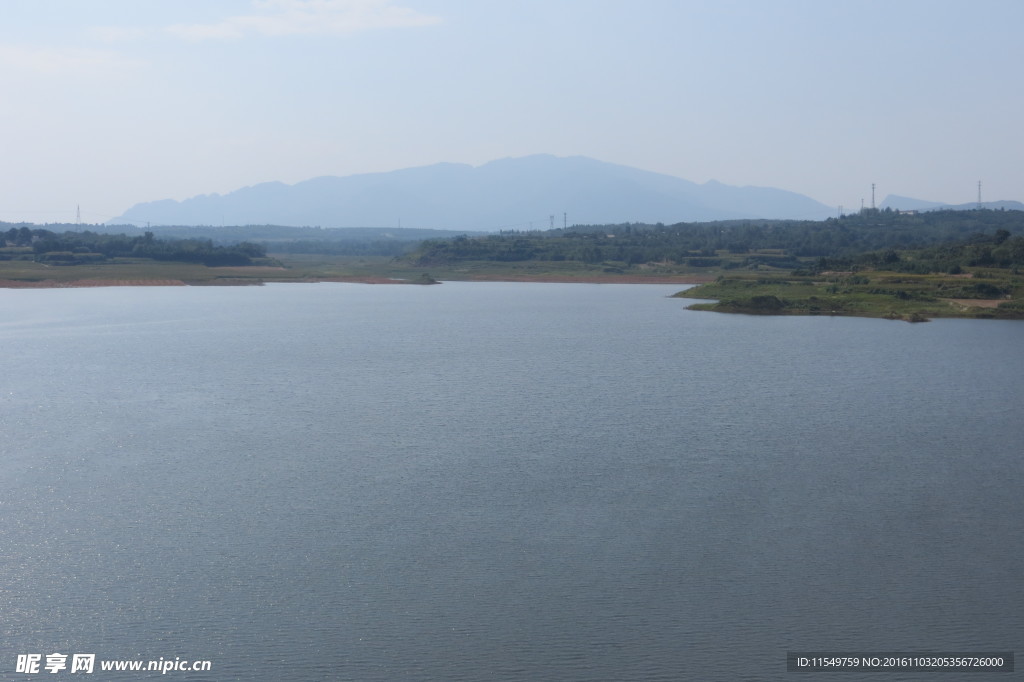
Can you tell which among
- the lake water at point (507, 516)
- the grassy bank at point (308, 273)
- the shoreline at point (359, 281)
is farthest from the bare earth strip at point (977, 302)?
the grassy bank at point (308, 273)

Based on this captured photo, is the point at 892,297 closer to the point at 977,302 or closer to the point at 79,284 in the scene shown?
the point at 977,302

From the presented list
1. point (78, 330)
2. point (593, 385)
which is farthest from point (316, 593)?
point (78, 330)

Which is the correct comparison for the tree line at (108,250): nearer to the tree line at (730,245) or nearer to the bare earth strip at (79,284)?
the bare earth strip at (79,284)

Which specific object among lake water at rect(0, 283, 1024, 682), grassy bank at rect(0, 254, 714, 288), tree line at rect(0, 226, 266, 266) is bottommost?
lake water at rect(0, 283, 1024, 682)

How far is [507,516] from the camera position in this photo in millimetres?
16625

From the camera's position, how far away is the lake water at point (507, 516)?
12242mm

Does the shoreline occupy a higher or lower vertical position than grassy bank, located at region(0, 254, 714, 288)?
lower

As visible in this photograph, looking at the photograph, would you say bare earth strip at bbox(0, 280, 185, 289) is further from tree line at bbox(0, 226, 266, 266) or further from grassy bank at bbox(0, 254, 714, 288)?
tree line at bbox(0, 226, 266, 266)

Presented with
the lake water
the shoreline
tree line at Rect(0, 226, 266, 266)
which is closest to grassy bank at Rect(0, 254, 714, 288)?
the shoreline

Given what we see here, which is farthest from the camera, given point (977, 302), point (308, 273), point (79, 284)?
point (308, 273)

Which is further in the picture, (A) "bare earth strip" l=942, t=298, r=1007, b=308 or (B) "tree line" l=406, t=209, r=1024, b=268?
(B) "tree line" l=406, t=209, r=1024, b=268

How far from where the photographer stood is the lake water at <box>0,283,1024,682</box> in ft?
40.2

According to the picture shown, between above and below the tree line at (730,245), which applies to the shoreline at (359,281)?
below

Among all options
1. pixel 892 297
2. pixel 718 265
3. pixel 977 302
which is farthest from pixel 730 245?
pixel 977 302
